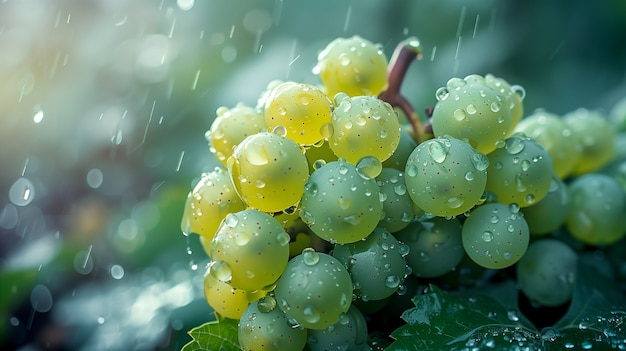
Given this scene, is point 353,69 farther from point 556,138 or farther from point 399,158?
point 556,138

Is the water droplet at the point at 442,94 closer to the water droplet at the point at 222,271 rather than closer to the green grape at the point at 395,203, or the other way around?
the green grape at the point at 395,203

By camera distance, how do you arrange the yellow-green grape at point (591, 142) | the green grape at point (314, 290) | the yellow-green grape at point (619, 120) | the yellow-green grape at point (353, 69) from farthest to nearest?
the yellow-green grape at point (619, 120), the yellow-green grape at point (591, 142), the yellow-green grape at point (353, 69), the green grape at point (314, 290)

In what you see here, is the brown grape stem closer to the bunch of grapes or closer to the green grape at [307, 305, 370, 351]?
the bunch of grapes

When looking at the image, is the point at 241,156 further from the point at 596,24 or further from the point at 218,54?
the point at 596,24

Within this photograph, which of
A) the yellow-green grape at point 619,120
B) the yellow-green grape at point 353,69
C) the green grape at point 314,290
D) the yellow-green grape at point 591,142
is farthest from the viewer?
the yellow-green grape at point 619,120

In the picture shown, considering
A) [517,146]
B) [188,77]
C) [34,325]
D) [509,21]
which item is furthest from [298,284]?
[509,21]

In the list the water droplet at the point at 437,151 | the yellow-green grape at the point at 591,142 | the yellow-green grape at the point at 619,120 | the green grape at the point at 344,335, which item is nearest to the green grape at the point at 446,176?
the water droplet at the point at 437,151

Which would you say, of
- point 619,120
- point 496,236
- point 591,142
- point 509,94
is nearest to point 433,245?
point 496,236

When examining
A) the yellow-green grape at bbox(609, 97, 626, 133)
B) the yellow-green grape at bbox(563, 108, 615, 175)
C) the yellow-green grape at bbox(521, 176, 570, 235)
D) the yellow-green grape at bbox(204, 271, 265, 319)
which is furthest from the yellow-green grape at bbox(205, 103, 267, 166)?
the yellow-green grape at bbox(609, 97, 626, 133)
